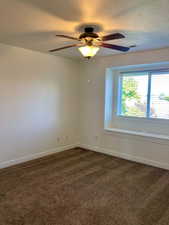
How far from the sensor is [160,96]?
400 centimetres

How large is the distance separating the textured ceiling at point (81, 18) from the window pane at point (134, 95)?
1.29m

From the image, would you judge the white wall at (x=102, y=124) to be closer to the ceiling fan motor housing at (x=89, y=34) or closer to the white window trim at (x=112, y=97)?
the white window trim at (x=112, y=97)

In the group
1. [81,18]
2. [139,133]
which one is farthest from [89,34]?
→ [139,133]

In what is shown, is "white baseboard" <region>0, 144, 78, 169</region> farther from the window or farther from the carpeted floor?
the window

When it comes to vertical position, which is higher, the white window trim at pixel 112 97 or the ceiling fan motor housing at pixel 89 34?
the ceiling fan motor housing at pixel 89 34

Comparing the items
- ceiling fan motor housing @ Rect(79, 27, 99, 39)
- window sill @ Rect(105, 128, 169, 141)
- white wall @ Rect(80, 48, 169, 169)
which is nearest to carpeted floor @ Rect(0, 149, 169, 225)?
white wall @ Rect(80, 48, 169, 169)

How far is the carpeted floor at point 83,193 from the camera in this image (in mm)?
2150

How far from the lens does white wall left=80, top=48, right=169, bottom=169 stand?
3.73 m

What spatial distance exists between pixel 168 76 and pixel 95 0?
2.72 m

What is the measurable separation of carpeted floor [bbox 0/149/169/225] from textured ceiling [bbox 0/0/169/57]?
2.41m

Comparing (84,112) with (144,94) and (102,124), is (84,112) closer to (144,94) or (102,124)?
(102,124)

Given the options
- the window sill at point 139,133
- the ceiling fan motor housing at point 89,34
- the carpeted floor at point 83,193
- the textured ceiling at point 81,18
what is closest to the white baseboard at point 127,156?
the carpeted floor at point 83,193

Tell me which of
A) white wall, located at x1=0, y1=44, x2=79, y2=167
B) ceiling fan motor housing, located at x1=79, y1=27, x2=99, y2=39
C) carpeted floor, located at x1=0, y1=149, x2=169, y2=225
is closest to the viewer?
carpeted floor, located at x1=0, y1=149, x2=169, y2=225

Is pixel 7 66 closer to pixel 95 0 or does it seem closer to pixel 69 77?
pixel 69 77
